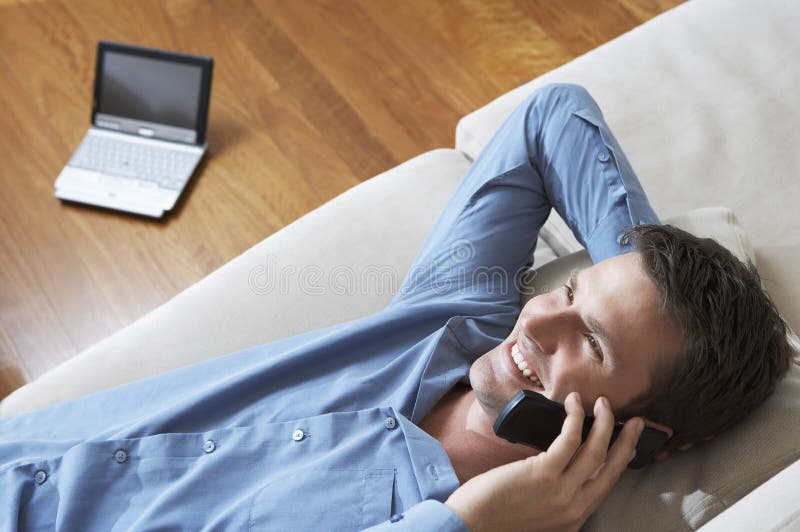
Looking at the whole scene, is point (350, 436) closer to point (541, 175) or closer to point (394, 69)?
point (541, 175)

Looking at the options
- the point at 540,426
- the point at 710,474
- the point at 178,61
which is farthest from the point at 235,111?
the point at 710,474

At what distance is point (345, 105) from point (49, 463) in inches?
57.1

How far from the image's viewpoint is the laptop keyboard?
228cm

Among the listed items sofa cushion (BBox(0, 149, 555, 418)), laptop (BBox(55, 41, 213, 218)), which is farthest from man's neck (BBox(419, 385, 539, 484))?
laptop (BBox(55, 41, 213, 218))

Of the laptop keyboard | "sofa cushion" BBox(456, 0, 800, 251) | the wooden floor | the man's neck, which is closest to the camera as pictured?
the man's neck

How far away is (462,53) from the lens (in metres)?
2.62

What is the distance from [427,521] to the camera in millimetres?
1147

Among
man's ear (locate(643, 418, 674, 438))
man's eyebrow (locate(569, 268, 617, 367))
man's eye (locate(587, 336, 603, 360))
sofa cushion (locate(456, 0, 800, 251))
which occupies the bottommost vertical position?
man's ear (locate(643, 418, 674, 438))

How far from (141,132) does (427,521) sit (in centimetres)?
158

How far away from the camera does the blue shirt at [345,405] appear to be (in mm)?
1272

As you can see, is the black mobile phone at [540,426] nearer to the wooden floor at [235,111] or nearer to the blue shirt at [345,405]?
the blue shirt at [345,405]

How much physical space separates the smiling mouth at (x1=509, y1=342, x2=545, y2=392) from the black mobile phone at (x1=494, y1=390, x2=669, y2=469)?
67mm

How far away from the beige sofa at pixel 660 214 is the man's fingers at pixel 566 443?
0.15 m

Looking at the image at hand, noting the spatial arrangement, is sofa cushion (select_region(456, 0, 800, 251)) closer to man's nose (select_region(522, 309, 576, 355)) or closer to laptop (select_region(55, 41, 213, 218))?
man's nose (select_region(522, 309, 576, 355))
